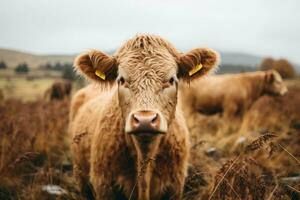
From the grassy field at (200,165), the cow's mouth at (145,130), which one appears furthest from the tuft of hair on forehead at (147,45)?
the grassy field at (200,165)

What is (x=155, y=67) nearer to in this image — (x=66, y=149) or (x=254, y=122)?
(x=66, y=149)

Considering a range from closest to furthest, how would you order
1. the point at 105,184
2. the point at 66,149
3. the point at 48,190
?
the point at 105,184, the point at 48,190, the point at 66,149

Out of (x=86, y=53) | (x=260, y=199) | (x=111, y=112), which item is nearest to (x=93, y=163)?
(x=111, y=112)

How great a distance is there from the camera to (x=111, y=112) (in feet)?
11.3

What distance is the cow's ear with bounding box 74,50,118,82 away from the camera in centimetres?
316

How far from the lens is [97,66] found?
321cm

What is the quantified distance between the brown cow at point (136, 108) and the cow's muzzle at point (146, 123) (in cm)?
17

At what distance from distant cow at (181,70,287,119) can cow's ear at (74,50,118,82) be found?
26.7 feet

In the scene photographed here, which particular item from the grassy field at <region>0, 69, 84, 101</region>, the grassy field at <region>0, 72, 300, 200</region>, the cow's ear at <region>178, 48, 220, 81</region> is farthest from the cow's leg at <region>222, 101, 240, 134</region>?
the grassy field at <region>0, 69, 84, 101</region>

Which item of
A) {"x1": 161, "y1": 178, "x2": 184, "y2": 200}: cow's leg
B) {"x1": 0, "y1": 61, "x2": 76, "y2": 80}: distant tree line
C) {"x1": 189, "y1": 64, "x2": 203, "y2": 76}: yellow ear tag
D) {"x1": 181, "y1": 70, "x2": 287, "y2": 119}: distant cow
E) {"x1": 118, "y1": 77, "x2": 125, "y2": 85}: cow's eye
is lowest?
{"x1": 0, "y1": 61, "x2": 76, "y2": 80}: distant tree line

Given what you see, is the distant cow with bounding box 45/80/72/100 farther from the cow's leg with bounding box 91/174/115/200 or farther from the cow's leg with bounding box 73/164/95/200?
the cow's leg with bounding box 91/174/115/200

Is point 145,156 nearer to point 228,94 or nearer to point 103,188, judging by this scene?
point 103,188

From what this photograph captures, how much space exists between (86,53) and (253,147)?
191cm

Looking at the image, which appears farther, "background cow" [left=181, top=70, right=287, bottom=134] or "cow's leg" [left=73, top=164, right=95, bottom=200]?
"background cow" [left=181, top=70, right=287, bottom=134]
